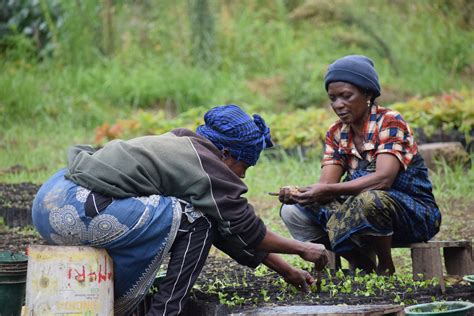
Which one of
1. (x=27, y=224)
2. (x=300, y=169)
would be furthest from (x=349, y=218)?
(x=300, y=169)

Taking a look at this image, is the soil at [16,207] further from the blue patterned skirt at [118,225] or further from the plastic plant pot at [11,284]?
the blue patterned skirt at [118,225]

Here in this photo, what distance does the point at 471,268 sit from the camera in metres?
5.01

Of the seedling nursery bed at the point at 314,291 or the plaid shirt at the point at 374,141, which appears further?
the plaid shirt at the point at 374,141

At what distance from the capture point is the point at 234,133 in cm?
416

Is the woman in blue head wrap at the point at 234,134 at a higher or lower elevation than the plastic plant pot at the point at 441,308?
higher

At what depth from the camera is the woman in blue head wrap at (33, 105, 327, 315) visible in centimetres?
392

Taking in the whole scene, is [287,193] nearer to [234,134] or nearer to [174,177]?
[234,134]

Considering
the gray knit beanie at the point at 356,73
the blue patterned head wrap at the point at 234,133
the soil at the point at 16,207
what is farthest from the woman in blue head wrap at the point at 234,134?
the soil at the point at 16,207

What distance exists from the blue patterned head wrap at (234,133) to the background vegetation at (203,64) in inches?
175

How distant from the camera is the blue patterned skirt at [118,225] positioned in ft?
12.8

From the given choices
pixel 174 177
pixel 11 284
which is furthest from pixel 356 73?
pixel 11 284

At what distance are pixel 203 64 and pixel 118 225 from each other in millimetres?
9027

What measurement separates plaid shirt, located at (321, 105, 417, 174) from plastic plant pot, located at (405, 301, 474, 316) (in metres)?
1.21

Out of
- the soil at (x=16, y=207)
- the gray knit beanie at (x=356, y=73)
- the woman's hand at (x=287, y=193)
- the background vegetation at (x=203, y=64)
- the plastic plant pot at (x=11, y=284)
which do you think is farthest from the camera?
the background vegetation at (x=203, y=64)
